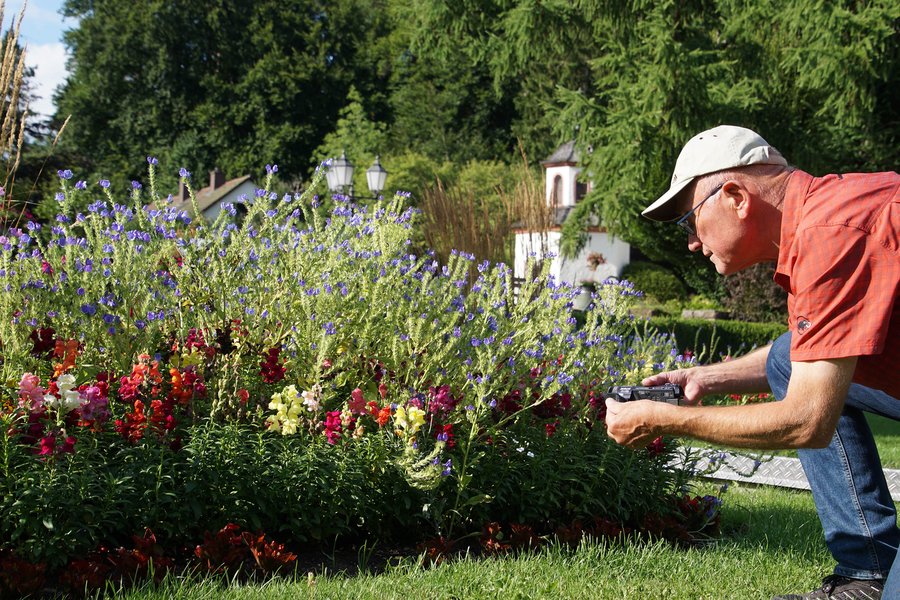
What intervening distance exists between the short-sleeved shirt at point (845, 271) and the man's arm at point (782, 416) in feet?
0.18

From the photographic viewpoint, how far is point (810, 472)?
3.04 meters

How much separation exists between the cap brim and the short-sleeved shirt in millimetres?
354

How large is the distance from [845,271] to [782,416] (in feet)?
1.23

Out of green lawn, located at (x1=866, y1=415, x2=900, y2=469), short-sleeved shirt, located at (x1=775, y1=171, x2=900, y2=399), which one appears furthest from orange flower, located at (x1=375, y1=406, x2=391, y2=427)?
green lawn, located at (x1=866, y1=415, x2=900, y2=469)

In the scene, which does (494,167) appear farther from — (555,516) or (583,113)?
(555,516)

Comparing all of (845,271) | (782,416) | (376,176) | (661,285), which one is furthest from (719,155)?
(661,285)

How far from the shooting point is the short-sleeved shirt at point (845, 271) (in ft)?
7.13

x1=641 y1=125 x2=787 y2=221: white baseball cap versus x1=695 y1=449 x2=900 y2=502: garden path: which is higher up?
x1=641 y1=125 x2=787 y2=221: white baseball cap

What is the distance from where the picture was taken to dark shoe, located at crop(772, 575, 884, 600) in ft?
9.54

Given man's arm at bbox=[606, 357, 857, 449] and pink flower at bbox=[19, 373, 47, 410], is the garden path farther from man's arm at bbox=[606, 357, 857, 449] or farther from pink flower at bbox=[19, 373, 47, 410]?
pink flower at bbox=[19, 373, 47, 410]

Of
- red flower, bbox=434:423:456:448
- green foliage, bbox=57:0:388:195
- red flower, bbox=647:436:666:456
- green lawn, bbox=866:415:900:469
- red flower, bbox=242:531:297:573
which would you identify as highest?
green foliage, bbox=57:0:388:195

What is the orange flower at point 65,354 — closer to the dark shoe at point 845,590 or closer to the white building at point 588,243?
the dark shoe at point 845,590

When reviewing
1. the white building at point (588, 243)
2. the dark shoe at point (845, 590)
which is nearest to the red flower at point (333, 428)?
the dark shoe at point (845, 590)

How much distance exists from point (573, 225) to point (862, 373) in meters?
14.5
